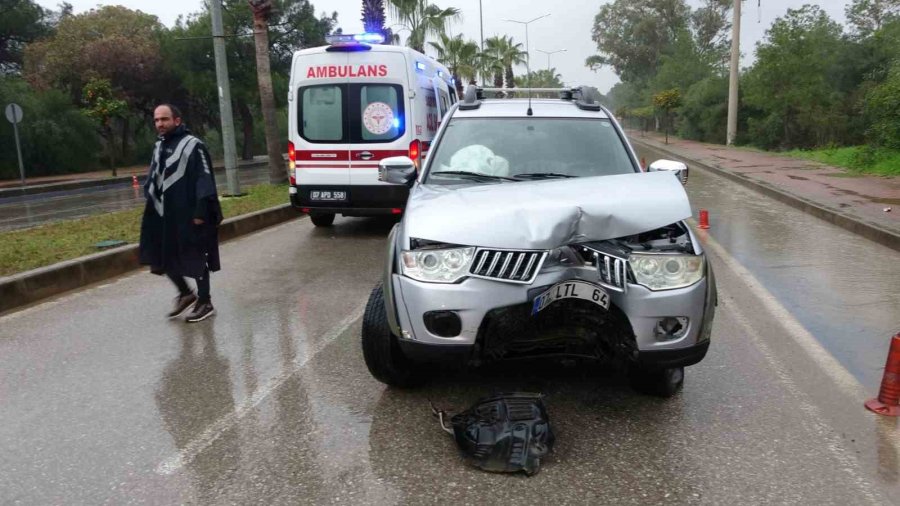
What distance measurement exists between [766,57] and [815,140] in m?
4.93

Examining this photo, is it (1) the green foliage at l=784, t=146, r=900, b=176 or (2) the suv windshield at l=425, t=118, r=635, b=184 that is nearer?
(2) the suv windshield at l=425, t=118, r=635, b=184

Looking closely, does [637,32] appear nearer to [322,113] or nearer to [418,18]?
[418,18]

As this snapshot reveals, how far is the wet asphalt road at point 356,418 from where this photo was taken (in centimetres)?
323

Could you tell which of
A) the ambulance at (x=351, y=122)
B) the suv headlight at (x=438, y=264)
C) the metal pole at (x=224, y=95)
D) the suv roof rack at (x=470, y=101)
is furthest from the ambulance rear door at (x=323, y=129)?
the suv headlight at (x=438, y=264)

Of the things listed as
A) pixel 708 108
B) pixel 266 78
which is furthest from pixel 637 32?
pixel 266 78

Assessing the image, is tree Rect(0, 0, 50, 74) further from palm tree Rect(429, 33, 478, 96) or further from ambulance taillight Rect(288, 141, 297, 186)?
ambulance taillight Rect(288, 141, 297, 186)

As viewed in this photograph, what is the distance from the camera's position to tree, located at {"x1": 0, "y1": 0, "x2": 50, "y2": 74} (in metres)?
38.2

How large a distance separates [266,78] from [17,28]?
3065 centimetres

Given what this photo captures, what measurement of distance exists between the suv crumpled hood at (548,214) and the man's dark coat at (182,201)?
2517mm

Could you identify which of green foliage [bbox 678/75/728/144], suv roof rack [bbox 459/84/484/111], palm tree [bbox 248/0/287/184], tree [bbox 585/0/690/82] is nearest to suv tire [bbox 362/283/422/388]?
suv roof rack [bbox 459/84/484/111]

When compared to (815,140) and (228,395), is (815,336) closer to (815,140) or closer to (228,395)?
(228,395)

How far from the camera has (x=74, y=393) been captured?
4473 millimetres

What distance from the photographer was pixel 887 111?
53.3 ft

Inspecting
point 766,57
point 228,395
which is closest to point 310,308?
point 228,395
